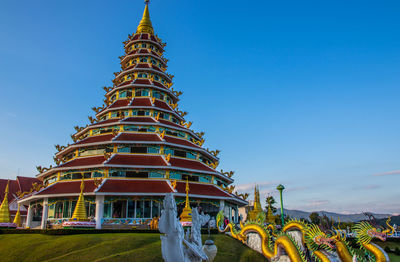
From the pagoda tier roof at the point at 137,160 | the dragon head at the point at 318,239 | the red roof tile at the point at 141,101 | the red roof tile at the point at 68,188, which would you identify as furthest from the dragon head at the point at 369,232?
the red roof tile at the point at 141,101

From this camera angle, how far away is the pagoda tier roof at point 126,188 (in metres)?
24.7

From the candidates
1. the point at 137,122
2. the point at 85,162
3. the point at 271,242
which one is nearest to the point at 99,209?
the point at 85,162

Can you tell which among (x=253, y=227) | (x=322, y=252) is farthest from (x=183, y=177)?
(x=322, y=252)

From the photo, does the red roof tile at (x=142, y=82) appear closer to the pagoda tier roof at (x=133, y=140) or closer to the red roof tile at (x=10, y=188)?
the pagoda tier roof at (x=133, y=140)

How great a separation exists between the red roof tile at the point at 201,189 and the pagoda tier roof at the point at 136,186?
1225 mm

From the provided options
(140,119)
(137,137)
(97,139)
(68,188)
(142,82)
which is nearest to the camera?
(68,188)

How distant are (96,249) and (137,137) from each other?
14.5 metres

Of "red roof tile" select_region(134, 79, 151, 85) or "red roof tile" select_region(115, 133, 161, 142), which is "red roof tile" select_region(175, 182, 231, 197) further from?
"red roof tile" select_region(134, 79, 151, 85)

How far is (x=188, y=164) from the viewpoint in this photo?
29.2 metres

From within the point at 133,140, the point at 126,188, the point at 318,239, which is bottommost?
the point at 318,239

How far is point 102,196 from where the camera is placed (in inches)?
993

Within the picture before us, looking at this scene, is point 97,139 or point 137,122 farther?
point 137,122

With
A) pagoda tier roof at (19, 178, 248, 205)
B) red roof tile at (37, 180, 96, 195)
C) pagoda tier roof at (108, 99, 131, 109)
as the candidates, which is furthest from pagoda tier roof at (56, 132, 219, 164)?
pagoda tier roof at (108, 99, 131, 109)

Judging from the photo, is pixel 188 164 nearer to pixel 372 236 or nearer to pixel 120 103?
pixel 120 103
